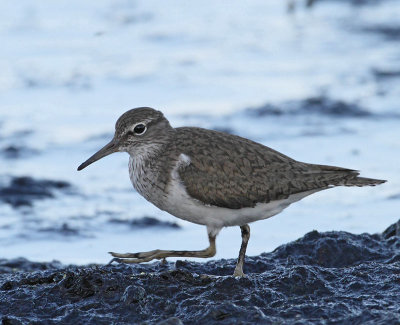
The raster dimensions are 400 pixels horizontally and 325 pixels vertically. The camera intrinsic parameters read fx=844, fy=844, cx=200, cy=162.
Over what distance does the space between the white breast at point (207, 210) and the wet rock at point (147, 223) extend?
2501mm

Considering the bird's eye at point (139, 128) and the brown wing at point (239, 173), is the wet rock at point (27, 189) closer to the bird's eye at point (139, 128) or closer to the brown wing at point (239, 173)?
the bird's eye at point (139, 128)

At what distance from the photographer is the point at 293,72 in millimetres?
13898

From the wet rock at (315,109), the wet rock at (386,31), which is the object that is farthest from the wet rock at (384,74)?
the wet rock at (386,31)

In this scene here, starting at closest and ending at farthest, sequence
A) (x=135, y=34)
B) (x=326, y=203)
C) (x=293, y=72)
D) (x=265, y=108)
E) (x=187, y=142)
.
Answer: (x=187, y=142) < (x=326, y=203) < (x=265, y=108) < (x=293, y=72) < (x=135, y=34)

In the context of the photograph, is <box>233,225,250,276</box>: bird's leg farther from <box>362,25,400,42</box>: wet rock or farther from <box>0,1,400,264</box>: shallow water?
<box>362,25,400,42</box>: wet rock

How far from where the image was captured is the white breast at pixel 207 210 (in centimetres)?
685

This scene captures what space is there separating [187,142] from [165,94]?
5702mm

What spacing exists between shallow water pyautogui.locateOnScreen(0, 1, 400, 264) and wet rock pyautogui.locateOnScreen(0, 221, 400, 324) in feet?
6.62

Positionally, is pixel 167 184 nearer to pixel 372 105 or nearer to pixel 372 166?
pixel 372 166

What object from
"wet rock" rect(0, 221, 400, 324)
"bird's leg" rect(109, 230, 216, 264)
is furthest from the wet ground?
"bird's leg" rect(109, 230, 216, 264)

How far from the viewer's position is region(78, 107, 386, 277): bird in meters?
6.91

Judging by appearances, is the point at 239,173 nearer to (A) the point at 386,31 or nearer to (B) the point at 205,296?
(B) the point at 205,296

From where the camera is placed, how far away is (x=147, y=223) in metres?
9.64

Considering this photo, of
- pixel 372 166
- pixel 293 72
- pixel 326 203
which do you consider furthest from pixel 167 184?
pixel 293 72
